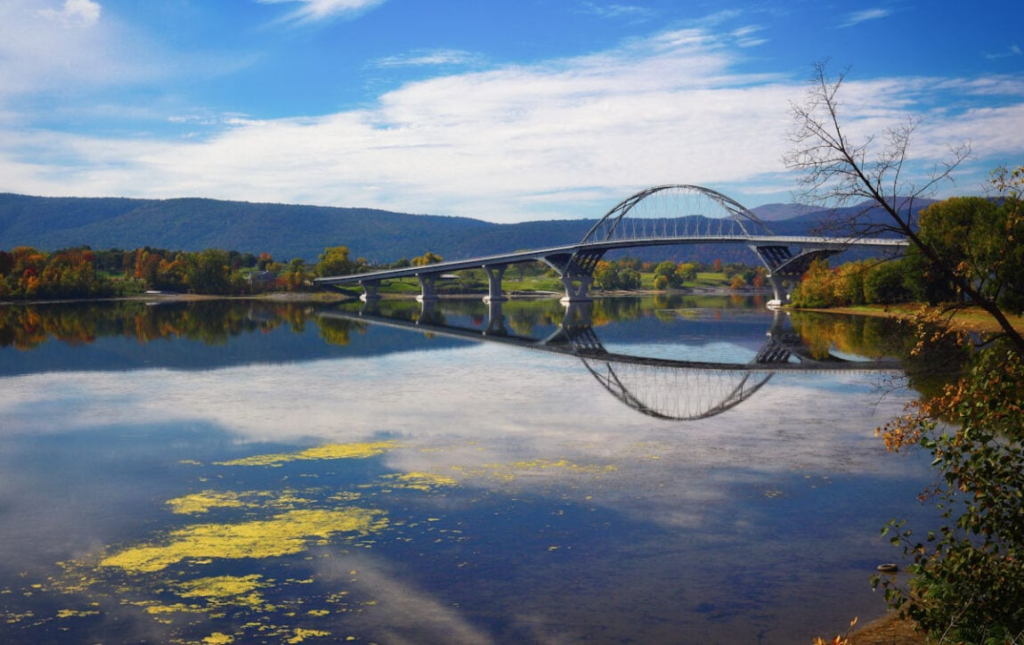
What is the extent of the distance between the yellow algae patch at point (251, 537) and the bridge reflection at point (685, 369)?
600 inches

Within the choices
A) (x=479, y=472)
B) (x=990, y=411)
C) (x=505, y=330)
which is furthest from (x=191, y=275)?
(x=990, y=411)

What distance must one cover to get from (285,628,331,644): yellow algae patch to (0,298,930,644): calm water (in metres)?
0.11

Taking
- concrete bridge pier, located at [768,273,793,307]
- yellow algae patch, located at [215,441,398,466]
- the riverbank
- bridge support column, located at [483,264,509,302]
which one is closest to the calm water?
yellow algae patch, located at [215,441,398,466]

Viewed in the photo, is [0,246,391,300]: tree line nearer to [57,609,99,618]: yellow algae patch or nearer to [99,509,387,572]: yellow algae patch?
[99,509,387,572]: yellow algae patch

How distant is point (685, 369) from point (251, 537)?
1234 inches

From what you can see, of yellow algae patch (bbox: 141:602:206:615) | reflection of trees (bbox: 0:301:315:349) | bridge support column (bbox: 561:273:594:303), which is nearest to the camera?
yellow algae patch (bbox: 141:602:206:615)

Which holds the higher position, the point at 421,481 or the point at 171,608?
the point at 421,481

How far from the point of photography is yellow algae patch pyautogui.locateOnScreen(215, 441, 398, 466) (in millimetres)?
24594

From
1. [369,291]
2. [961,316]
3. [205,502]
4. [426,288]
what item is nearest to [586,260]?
[426,288]

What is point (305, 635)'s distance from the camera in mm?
13008

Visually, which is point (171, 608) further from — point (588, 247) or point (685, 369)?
point (588, 247)

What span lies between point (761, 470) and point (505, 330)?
5798 centimetres

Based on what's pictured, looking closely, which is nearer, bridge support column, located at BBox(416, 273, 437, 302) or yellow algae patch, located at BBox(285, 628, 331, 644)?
yellow algae patch, located at BBox(285, 628, 331, 644)

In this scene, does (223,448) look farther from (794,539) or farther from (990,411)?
(990,411)
